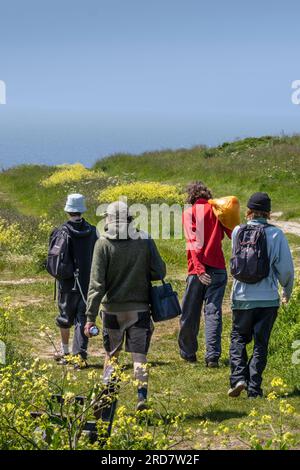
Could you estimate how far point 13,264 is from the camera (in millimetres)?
16812

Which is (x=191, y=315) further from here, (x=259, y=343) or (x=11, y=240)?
(x=11, y=240)

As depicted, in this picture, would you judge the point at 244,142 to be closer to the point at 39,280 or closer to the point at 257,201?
the point at 39,280

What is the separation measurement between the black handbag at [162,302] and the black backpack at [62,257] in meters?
2.23

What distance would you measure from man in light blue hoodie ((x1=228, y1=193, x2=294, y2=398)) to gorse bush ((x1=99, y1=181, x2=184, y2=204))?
1682 cm

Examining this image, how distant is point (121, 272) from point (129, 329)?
0.52m

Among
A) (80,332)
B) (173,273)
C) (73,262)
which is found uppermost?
(73,262)

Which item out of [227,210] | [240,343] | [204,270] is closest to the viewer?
[240,343]

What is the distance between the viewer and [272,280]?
7500mm

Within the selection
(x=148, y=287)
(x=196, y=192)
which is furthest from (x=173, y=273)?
(x=148, y=287)

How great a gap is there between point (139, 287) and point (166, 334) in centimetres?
445

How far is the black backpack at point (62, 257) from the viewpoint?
30.2 ft
